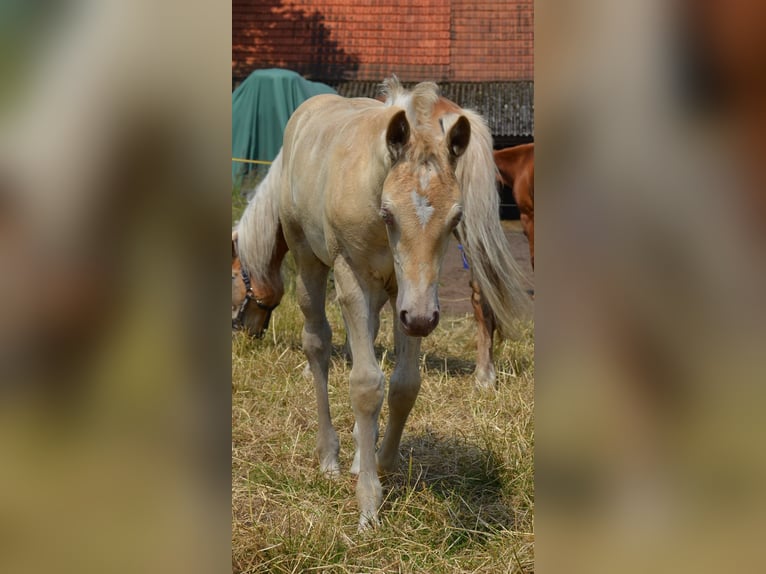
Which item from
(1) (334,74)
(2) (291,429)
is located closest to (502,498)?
(2) (291,429)

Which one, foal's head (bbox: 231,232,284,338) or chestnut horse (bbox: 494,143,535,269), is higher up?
chestnut horse (bbox: 494,143,535,269)

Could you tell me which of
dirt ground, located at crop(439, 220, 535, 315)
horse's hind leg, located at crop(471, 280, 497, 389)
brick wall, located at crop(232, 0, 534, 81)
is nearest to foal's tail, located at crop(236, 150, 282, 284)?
horse's hind leg, located at crop(471, 280, 497, 389)

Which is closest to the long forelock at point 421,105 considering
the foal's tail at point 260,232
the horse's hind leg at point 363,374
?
the horse's hind leg at point 363,374

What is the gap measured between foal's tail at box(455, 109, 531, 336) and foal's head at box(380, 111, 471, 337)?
170cm

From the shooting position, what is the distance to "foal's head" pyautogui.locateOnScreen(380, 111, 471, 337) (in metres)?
2.80

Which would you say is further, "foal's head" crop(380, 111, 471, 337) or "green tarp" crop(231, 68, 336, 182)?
"green tarp" crop(231, 68, 336, 182)

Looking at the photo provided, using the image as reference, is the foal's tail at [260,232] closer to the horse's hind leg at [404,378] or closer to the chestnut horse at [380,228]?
the chestnut horse at [380,228]

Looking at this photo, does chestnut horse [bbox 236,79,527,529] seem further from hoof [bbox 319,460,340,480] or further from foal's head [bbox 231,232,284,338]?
foal's head [bbox 231,232,284,338]

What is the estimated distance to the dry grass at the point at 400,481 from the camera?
9.59ft

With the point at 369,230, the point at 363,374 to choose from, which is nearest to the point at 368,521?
the point at 363,374

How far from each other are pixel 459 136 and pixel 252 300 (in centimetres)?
417

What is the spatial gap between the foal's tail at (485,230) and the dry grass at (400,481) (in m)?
0.76

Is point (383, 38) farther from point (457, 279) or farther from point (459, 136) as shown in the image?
point (459, 136)

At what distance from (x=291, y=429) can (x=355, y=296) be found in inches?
61.6
